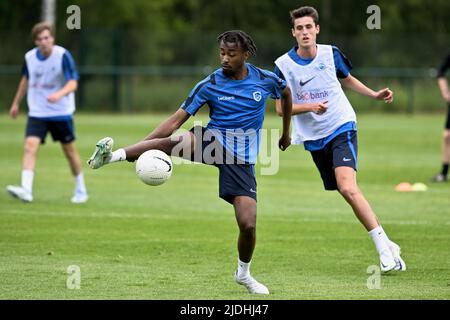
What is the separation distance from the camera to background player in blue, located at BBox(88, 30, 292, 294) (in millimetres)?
8117

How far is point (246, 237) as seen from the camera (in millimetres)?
8062

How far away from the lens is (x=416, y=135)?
29375 mm

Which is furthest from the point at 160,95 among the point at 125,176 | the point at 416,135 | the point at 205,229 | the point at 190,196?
the point at 205,229

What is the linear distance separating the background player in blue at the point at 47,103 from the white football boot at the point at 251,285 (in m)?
6.45

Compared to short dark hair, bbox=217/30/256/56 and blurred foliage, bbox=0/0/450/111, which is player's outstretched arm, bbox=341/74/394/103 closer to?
short dark hair, bbox=217/30/256/56

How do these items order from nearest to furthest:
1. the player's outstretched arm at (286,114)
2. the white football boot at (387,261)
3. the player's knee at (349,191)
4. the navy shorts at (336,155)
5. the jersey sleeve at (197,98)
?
the jersey sleeve at (197,98), the player's outstretched arm at (286,114), the white football boot at (387,261), the player's knee at (349,191), the navy shorts at (336,155)

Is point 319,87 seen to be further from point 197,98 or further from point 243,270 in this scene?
point 243,270

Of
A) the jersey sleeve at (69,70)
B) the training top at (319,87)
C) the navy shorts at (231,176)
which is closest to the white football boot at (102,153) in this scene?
the navy shorts at (231,176)

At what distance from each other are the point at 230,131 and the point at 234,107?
0.68ft

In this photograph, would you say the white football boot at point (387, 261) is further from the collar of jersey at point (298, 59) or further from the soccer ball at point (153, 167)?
the soccer ball at point (153, 167)

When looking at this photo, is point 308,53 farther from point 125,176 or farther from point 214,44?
point 214,44

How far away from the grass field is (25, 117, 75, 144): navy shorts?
0.97m

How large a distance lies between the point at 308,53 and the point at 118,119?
26.6m

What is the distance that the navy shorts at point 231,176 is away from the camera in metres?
8.12
